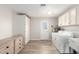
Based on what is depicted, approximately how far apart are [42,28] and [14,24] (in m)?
3.18

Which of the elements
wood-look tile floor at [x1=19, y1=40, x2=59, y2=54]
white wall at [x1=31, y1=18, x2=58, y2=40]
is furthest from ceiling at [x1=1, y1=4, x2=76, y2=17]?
white wall at [x1=31, y1=18, x2=58, y2=40]

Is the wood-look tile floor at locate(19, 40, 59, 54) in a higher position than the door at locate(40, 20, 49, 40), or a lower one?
lower

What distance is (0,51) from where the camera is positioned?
7.27 feet

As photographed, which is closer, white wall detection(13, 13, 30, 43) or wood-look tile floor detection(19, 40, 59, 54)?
wood-look tile floor detection(19, 40, 59, 54)

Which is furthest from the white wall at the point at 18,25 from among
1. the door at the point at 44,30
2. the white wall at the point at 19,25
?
the door at the point at 44,30

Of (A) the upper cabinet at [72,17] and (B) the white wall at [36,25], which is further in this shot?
(B) the white wall at [36,25]

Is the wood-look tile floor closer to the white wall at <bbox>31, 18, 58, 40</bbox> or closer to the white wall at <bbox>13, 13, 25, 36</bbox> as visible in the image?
the white wall at <bbox>13, 13, 25, 36</bbox>

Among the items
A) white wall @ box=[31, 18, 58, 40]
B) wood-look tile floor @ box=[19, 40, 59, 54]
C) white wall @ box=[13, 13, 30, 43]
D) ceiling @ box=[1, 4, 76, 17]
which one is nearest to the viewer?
ceiling @ box=[1, 4, 76, 17]

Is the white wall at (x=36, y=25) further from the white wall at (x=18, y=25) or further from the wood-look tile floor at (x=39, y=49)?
the white wall at (x=18, y=25)

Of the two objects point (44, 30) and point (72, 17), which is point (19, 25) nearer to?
point (72, 17)

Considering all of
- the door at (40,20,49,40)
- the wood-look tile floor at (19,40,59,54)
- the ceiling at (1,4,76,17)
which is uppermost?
the ceiling at (1,4,76,17)

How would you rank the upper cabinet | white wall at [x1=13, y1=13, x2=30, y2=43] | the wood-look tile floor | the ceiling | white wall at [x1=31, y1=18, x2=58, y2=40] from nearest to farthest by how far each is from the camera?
the upper cabinet → the ceiling → the wood-look tile floor → white wall at [x1=13, y1=13, x2=30, y2=43] → white wall at [x1=31, y1=18, x2=58, y2=40]

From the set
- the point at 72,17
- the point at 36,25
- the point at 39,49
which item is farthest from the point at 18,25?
the point at 72,17
